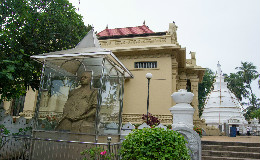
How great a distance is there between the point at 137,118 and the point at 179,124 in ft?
30.7

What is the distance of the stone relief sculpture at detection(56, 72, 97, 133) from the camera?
19.2 feet

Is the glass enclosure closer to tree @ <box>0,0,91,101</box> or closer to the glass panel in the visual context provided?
the glass panel

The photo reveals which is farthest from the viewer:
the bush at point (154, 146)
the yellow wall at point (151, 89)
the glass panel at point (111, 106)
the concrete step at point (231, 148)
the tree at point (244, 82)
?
the tree at point (244, 82)

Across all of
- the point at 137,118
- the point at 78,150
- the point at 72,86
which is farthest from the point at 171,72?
the point at 78,150

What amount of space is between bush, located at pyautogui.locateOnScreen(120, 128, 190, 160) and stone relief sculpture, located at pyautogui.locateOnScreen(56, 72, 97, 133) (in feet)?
6.22

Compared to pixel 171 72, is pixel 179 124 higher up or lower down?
lower down

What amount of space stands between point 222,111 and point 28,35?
71.8 ft

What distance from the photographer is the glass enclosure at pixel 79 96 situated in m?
5.89

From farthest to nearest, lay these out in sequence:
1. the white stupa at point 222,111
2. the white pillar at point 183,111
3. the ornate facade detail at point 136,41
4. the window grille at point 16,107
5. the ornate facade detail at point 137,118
Answer: the white stupa at point 222,111
the window grille at point 16,107
the ornate facade detail at point 136,41
the ornate facade detail at point 137,118
the white pillar at point 183,111

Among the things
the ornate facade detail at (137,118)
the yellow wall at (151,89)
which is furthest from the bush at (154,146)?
the yellow wall at (151,89)

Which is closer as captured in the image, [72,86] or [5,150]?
[5,150]

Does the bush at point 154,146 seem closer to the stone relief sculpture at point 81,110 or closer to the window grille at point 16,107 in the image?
the stone relief sculpture at point 81,110

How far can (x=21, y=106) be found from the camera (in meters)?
18.4

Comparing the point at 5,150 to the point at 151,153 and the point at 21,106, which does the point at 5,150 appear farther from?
the point at 21,106
